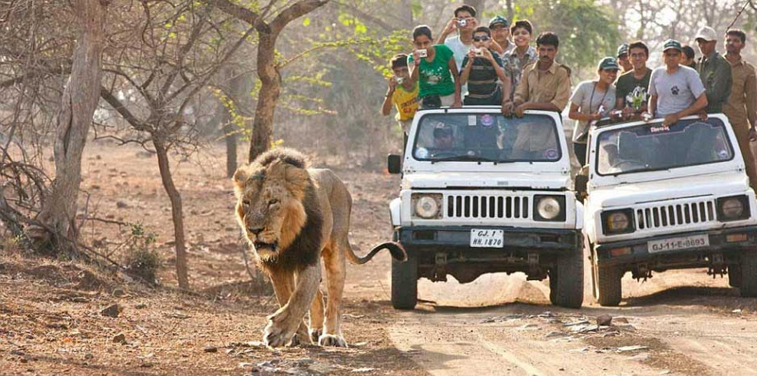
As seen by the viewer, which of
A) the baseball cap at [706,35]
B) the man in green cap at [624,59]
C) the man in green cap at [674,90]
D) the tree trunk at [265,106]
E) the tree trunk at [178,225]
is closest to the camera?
the man in green cap at [674,90]

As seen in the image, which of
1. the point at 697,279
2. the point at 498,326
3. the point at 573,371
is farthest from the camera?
the point at 697,279

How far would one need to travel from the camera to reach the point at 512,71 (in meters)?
11.6

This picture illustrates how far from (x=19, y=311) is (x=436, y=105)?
4550 millimetres

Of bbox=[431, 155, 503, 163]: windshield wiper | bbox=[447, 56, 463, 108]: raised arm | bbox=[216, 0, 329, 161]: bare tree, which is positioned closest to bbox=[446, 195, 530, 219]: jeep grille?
bbox=[431, 155, 503, 163]: windshield wiper

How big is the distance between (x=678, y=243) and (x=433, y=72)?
105 inches

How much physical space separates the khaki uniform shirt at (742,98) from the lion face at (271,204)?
6.23m

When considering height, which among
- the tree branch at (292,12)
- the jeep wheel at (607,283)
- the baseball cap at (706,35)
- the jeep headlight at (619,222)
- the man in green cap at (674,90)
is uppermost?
the tree branch at (292,12)

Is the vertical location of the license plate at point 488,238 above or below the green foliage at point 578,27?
below

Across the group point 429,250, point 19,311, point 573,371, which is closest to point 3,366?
point 19,311

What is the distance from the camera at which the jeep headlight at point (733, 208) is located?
9.81m

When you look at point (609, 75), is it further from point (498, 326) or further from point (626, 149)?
point (498, 326)

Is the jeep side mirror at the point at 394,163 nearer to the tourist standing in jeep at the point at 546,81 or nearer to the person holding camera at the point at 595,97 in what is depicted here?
the tourist standing in jeep at the point at 546,81

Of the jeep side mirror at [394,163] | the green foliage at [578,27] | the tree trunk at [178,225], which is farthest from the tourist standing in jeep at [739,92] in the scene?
the green foliage at [578,27]

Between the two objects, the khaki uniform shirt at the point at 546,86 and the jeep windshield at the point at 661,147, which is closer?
the jeep windshield at the point at 661,147
